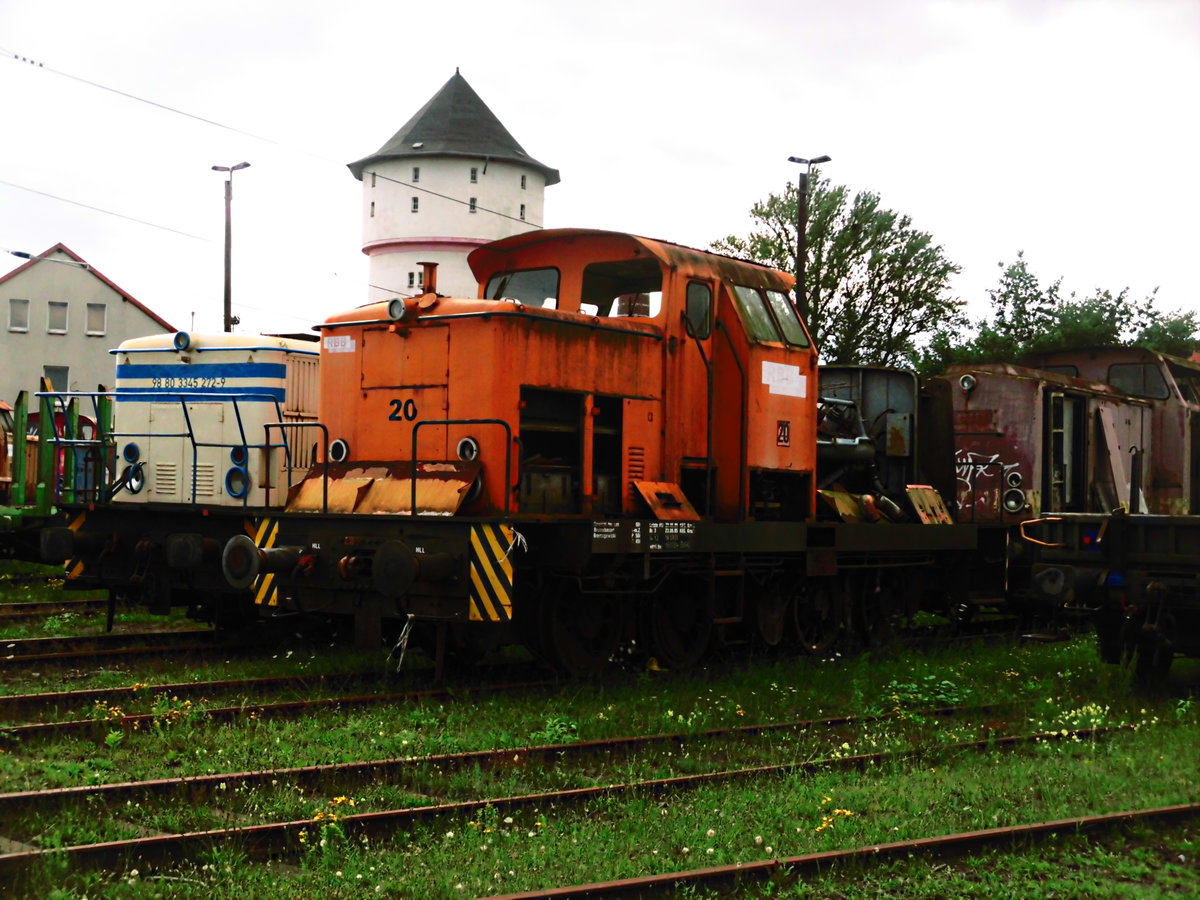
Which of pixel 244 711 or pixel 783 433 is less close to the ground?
pixel 783 433

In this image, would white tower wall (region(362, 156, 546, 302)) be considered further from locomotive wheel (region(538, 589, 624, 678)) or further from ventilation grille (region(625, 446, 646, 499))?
locomotive wheel (region(538, 589, 624, 678))

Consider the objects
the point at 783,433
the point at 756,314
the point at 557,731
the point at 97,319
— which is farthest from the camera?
the point at 97,319

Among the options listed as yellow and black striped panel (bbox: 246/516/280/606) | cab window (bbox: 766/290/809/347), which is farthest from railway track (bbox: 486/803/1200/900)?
cab window (bbox: 766/290/809/347)

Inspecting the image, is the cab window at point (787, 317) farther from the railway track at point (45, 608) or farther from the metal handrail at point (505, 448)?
the railway track at point (45, 608)

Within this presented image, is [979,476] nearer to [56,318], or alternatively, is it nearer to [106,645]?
[106,645]

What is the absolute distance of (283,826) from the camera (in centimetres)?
533

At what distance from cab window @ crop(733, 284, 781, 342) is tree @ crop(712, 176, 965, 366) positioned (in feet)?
114

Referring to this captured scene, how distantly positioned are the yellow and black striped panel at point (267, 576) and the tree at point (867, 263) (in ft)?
121

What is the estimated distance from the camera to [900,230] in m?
46.4

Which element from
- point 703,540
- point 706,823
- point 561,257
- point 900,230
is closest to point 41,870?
point 706,823

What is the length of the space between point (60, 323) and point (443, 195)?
1638cm

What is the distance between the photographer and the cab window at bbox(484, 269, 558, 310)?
10406 mm

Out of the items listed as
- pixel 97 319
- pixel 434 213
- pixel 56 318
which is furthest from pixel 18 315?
pixel 434 213

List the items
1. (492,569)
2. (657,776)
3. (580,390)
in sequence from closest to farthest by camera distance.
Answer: (657,776), (492,569), (580,390)
